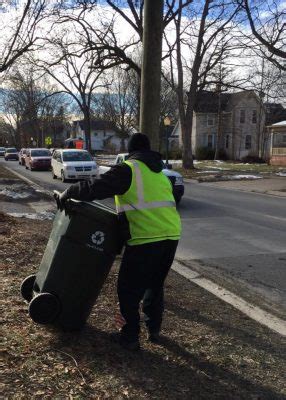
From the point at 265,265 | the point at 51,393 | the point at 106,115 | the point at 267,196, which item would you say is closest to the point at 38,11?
the point at 267,196

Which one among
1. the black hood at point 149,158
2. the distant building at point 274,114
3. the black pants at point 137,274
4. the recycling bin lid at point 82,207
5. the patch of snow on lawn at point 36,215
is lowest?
the patch of snow on lawn at point 36,215

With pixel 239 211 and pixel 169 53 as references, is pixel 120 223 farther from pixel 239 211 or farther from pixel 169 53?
pixel 169 53

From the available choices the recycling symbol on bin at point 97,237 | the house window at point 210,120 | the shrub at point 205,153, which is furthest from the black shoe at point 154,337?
the house window at point 210,120

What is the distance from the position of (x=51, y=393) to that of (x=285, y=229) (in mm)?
8759

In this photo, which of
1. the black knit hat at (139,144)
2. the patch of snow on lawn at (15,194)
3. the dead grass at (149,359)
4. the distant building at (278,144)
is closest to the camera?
the dead grass at (149,359)

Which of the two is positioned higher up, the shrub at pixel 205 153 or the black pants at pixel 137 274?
the black pants at pixel 137 274

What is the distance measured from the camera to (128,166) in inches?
145

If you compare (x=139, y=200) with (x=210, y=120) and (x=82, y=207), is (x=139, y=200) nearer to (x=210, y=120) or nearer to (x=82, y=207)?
(x=82, y=207)

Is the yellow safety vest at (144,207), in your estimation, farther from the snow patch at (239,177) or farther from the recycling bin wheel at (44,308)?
the snow patch at (239,177)

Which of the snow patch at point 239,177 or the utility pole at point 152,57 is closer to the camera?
the utility pole at point 152,57

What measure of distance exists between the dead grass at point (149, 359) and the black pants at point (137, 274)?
26 cm

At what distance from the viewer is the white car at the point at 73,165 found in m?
23.7

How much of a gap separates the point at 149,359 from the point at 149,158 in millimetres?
1500

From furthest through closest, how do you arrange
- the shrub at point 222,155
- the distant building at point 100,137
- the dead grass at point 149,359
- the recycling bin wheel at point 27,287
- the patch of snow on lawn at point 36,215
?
the distant building at point 100,137
the shrub at point 222,155
the patch of snow on lawn at point 36,215
the recycling bin wheel at point 27,287
the dead grass at point 149,359
